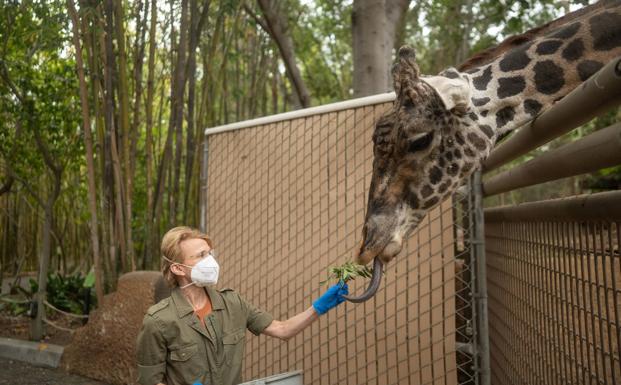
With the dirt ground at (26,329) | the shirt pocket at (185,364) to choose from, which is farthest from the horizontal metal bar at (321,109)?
the dirt ground at (26,329)

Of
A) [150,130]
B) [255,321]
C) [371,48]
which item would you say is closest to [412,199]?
[255,321]

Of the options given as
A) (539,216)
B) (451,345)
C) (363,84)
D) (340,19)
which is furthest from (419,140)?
(340,19)

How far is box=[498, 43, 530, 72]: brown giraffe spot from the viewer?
7.63 feet

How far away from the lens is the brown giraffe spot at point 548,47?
90.1 inches

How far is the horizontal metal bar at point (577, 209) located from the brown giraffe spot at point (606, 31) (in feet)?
2.07

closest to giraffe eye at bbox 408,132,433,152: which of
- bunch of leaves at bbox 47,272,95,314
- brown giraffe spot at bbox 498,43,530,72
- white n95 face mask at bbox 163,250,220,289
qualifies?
brown giraffe spot at bbox 498,43,530,72

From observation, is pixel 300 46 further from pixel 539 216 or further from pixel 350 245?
pixel 539 216

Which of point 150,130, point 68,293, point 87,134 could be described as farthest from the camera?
point 68,293

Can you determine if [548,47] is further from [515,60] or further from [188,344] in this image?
[188,344]

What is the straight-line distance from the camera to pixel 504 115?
2314mm

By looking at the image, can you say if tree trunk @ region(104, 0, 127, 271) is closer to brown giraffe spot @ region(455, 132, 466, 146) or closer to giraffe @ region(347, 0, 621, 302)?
giraffe @ region(347, 0, 621, 302)

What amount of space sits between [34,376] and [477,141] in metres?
4.20

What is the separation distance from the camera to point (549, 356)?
6.55 feet

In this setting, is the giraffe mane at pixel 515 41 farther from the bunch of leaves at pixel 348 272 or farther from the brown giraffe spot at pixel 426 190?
the bunch of leaves at pixel 348 272
